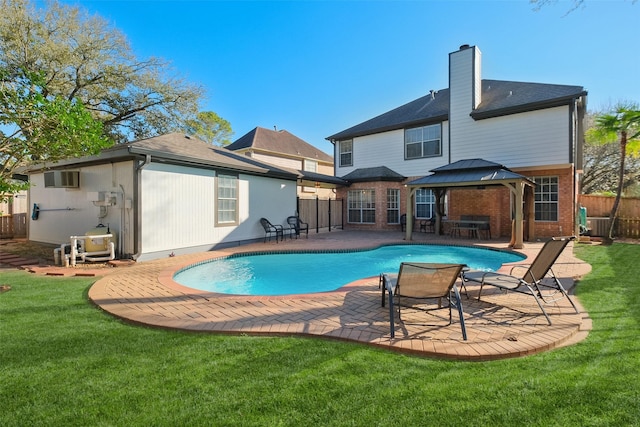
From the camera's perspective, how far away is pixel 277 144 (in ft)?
93.7

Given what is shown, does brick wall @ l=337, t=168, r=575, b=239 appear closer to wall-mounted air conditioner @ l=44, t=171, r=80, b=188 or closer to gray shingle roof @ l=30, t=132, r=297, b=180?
gray shingle roof @ l=30, t=132, r=297, b=180

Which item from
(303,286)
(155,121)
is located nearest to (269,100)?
(155,121)

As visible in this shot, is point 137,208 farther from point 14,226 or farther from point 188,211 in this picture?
point 14,226

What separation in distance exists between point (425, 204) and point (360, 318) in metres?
14.3

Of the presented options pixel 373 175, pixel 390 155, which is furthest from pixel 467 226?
pixel 390 155

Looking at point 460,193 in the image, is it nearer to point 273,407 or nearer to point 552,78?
point 552,78

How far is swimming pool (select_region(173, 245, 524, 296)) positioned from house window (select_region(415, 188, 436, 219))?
16.2ft

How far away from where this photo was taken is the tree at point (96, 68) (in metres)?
14.8

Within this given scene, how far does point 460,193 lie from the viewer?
15.8m

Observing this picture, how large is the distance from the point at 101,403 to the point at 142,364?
592 millimetres

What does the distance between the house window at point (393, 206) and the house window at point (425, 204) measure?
3.48ft

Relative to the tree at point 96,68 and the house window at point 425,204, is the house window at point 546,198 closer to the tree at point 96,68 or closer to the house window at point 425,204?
the house window at point 425,204

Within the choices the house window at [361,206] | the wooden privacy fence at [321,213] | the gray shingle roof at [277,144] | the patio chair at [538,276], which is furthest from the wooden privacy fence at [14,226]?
the patio chair at [538,276]

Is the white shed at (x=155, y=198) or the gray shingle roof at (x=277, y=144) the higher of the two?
the gray shingle roof at (x=277, y=144)
